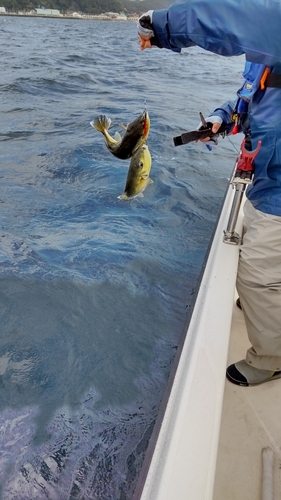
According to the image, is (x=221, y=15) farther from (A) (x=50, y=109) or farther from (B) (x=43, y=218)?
(A) (x=50, y=109)

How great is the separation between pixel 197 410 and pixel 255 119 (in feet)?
5.29

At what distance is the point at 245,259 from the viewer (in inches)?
92.8

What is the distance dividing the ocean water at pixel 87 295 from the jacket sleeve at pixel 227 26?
1.91m

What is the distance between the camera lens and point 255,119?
2217 mm

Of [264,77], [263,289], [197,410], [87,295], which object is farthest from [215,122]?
[197,410]

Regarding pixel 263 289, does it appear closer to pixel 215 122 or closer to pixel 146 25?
pixel 215 122

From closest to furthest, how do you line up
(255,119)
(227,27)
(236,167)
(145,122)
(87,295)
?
(227,27) < (145,122) < (255,119) < (236,167) < (87,295)

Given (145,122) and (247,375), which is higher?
(145,122)

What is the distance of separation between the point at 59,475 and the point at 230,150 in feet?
19.5

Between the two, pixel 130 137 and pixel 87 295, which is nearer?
pixel 130 137

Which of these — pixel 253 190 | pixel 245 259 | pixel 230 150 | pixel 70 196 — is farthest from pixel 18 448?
pixel 230 150

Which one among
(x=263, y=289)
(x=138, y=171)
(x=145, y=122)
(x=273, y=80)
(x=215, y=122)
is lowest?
(x=263, y=289)

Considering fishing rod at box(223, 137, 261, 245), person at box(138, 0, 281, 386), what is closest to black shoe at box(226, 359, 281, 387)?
person at box(138, 0, 281, 386)

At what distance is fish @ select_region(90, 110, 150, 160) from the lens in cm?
196
